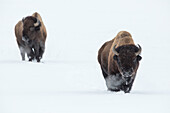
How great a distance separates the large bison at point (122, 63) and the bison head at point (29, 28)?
660cm

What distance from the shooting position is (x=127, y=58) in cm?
Result: 1041

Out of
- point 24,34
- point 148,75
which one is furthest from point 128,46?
point 24,34

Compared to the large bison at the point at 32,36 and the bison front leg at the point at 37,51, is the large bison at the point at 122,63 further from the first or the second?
the bison front leg at the point at 37,51

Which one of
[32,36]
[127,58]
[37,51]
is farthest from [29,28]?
[127,58]

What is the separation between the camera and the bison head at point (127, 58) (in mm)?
10305

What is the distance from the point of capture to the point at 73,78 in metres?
14.0

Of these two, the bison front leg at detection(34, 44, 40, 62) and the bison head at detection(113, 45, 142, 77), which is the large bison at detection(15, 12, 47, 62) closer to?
the bison front leg at detection(34, 44, 40, 62)

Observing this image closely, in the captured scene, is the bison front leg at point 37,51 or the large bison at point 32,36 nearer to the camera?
the large bison at point 32,36

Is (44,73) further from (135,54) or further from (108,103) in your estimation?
(108,103)

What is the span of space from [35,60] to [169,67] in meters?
5.01

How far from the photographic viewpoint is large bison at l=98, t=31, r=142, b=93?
10.4 metres

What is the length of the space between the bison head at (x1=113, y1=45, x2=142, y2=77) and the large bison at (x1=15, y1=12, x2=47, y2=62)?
8.11 m

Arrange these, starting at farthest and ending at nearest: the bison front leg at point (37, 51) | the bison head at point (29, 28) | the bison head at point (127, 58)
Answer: the bison front leg at point (37, 51) < the bison head at point (29, 28) < the bison head at point (127, 58)

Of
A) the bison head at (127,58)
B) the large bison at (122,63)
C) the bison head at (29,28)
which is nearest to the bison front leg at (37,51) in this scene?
the bison head at (29,28)
